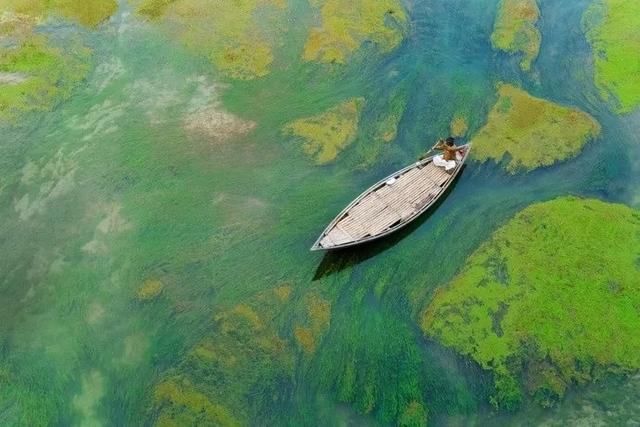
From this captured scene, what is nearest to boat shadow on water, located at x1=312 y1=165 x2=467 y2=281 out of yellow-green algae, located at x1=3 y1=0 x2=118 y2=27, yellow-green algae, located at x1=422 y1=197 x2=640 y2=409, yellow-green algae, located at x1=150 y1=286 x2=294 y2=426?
yellow-green algae, located at x1=150 y1=286 x2=294 y2=426

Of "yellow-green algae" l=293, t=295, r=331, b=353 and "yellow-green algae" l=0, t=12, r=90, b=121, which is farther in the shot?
"yellow-green algae" l=0, t=12, r=90, b=121

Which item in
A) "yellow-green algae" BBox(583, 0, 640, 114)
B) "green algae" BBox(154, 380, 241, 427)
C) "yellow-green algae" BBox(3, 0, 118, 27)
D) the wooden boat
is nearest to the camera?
"green algae" BBox(154, 380, 241, 427)

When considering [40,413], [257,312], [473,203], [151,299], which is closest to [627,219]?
[473,203]

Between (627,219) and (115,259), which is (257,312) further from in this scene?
(627,219)

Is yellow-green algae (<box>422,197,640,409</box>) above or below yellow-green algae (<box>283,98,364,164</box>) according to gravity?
below

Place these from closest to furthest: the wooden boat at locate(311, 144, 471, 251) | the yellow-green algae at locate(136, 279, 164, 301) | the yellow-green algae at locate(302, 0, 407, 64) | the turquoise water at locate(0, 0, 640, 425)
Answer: the turquoise water at locate(0, 0, 640, 425)
the yellow-green algae at locate(136, 279, 164, 301)
the wooden boat at locate(311, 144, 471, 251)
the yellow-green algae at locate(302, 0, 407, 64)

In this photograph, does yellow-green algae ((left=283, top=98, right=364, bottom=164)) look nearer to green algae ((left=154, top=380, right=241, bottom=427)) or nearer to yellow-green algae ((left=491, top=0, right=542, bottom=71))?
yellow-green algae ((left=491, top=0, right=542, bottom=71))
